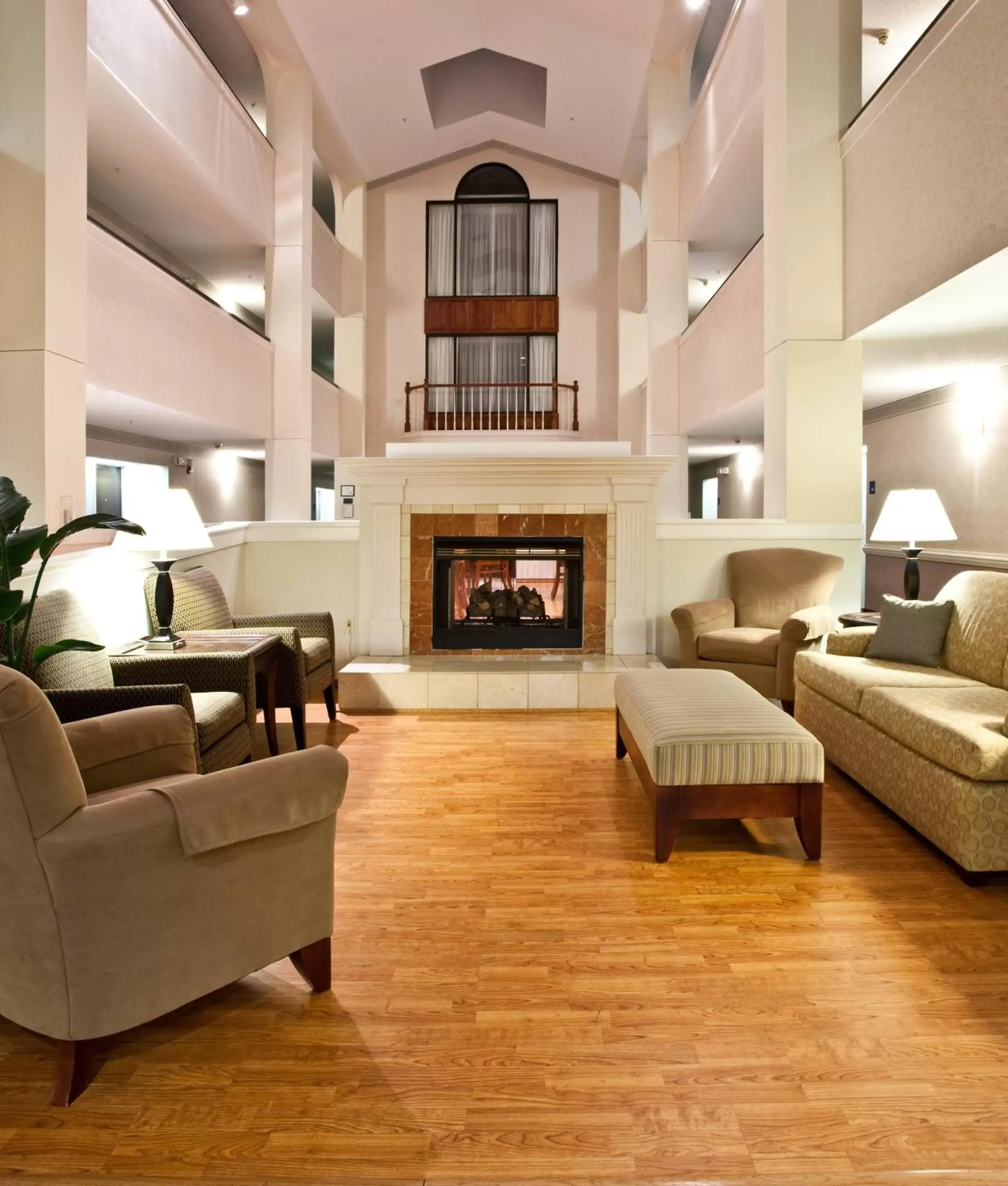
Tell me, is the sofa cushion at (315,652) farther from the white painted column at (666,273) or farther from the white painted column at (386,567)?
the white painted column at (666,273)

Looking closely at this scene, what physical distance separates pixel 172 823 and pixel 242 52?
10379 mm

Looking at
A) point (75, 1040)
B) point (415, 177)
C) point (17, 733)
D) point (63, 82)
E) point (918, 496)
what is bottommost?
point (75, 1040)

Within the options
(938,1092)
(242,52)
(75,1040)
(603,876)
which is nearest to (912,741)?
(603,876)

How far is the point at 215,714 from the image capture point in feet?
10.9

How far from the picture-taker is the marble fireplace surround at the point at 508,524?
20.0ft

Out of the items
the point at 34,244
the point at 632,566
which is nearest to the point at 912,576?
the point at 632,566

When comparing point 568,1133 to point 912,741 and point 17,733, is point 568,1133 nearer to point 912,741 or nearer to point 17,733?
point 17,733

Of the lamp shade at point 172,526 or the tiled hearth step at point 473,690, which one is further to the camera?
the tiled hearth step at point 473,690

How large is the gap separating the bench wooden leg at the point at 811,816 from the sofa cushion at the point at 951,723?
427 millimetres

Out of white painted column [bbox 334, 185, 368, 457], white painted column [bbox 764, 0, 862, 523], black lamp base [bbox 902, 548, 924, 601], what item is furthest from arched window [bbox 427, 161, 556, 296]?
black lamp base [bbox 902, 548, 924, 601]

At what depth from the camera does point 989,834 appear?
9.11 feet

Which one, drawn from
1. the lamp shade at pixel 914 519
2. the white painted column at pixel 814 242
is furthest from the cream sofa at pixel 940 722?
the white painted column at pixel 814 242

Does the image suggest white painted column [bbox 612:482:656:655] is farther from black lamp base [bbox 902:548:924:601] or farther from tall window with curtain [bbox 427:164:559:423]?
tall window with curtain [bbox 427:164:559:423]

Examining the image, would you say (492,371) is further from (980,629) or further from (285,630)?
(980,629)
